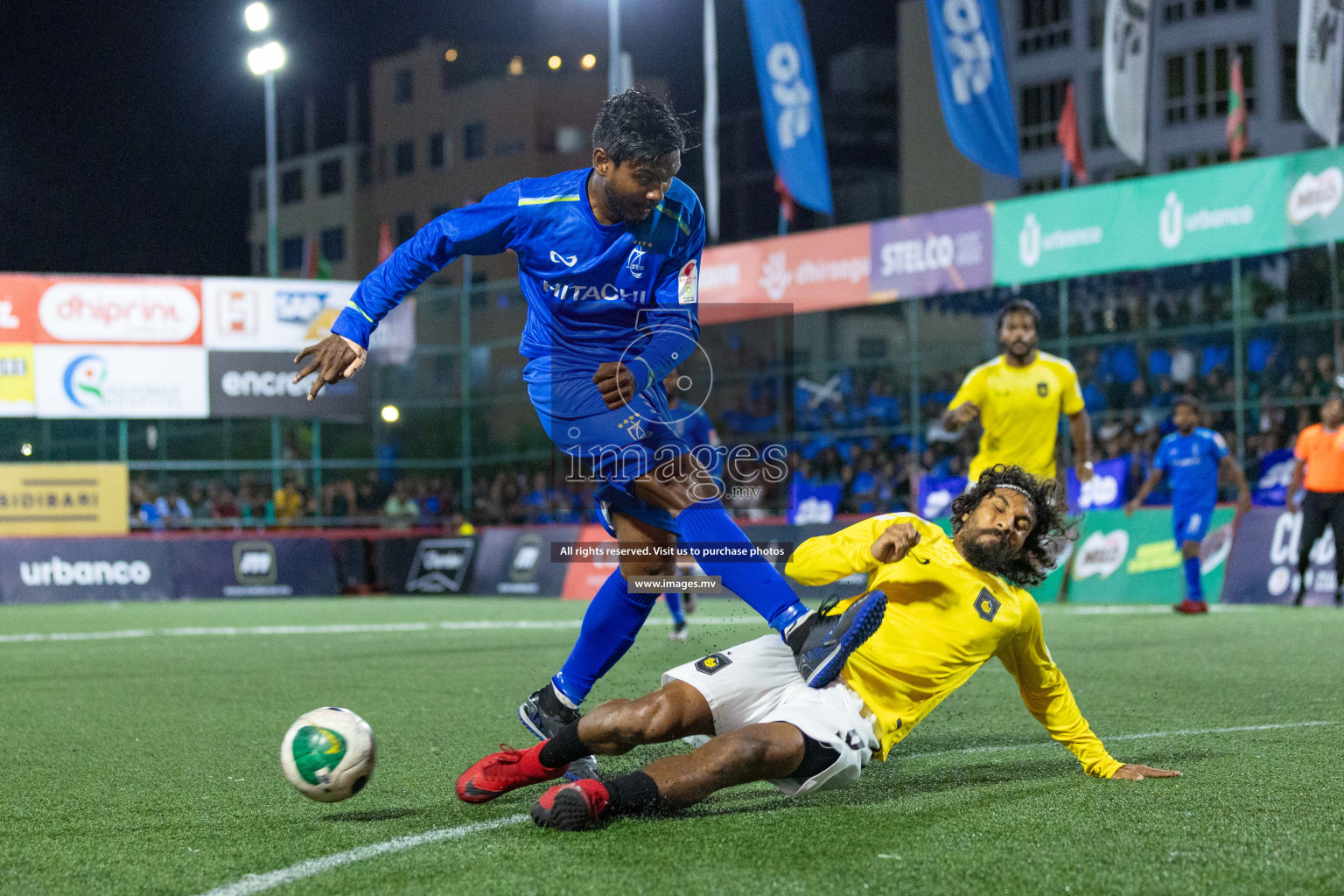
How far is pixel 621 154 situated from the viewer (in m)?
4.50

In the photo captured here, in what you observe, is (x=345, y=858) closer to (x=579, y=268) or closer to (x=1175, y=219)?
(x=579, y=268)

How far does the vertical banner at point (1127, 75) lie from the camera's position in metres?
19.2

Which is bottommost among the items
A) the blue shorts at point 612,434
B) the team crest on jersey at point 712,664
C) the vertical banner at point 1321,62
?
the team crest on jersey at point 712,664

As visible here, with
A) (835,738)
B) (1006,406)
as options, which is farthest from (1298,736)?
(1006,406)

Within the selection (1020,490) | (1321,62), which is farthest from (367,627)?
(1321,62)

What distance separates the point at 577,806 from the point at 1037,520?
5.87 feet

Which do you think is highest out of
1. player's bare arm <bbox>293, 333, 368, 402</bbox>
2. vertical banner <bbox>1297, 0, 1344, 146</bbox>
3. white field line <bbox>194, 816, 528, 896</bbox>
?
vertical banner <bbox>1297, 0, 1344, 146</bbox>

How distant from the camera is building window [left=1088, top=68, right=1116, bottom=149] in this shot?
4378 centimetres

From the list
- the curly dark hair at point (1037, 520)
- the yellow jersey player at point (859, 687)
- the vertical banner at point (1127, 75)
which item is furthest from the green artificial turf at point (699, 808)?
the vertical banner at point (1127, 75)

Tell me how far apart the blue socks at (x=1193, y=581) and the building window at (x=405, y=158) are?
50102mm

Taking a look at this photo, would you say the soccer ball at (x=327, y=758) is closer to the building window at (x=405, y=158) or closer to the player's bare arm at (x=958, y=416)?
the player's bare arm at (x=958, y=416)

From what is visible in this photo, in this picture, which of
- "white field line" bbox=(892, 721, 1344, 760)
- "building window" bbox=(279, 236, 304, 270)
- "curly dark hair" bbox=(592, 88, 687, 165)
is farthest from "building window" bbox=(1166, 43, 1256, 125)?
"curly dark hair" bbox=(592, 88, 687, 165)

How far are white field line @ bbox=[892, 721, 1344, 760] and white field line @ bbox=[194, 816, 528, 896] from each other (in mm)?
1874

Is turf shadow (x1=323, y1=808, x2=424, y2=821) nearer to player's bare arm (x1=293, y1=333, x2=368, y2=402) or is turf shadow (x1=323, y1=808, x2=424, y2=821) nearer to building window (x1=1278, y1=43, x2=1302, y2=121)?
player's bare arm (x1=293, y1=333, x2=368, y2=402)
